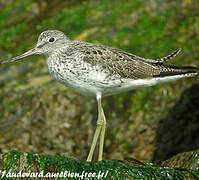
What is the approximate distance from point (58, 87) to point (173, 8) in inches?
183

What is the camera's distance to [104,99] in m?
11.4

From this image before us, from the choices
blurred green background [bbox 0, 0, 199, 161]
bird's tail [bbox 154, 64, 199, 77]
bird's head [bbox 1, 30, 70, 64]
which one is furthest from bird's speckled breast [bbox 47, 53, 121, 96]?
blurred green background [bbox 0, 0, 199, 161]

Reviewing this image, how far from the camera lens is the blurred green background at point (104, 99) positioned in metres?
10.8

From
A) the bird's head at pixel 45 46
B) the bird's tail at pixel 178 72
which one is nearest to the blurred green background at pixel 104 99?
the bird's tail at pixel 178 72

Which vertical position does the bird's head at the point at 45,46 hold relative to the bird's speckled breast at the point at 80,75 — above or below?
above

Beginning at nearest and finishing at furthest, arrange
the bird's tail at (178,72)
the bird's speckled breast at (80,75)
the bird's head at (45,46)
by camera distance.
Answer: the bird's speckled breast at (80,75), the bird's head at (45,46), the bird's tail at (178,72)

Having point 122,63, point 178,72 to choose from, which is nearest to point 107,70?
point 122,63

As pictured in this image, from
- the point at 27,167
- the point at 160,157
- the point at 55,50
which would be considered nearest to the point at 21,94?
the point at 55,50

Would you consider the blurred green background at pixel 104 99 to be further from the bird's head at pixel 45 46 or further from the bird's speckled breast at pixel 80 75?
the bird's head at pixel 45 46

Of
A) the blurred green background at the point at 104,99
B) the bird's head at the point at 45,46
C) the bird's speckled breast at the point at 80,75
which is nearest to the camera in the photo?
the bird's speckled breast at the point at 80,75

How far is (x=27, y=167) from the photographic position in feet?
21.8

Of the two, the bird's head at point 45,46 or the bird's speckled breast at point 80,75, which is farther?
the bird's head at point 45,46

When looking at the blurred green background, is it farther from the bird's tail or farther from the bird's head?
the bird's head

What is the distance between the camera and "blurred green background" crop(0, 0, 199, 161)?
10.8 meters
